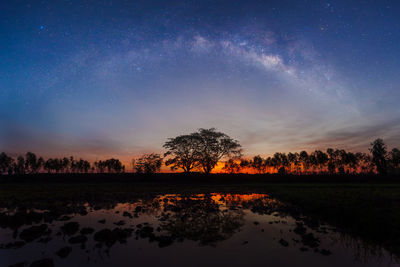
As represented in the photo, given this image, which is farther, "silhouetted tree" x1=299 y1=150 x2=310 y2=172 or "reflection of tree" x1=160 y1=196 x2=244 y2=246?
"silhouetted tree" x1=299 y1=150 x2=310 y2=172

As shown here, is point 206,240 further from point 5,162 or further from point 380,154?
point 5,162

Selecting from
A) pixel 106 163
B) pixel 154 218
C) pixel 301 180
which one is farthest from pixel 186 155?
pixel 106 163

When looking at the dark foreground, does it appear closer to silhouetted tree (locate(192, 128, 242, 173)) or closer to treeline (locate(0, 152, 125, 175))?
silhouetted tree (locate(192, 128, 242, 173))

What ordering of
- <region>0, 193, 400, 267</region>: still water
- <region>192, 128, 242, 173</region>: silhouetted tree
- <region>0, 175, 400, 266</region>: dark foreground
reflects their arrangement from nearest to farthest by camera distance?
<region>0, 193, 400, 267</region>: still water → <region>0, 175, 400, 266</region>: dark foreground → <region>192, 128, 242, 173</region>: silhouetted tree

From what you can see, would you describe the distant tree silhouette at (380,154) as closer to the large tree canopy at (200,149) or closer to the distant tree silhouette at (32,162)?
the large tree canopy at (200,149)

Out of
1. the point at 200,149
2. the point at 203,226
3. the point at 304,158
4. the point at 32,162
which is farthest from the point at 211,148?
the point at 32,162

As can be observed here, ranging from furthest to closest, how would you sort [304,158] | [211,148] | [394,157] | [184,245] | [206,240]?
[304,158] < [394,157] < [211,148] < [206,240] < [184,245]

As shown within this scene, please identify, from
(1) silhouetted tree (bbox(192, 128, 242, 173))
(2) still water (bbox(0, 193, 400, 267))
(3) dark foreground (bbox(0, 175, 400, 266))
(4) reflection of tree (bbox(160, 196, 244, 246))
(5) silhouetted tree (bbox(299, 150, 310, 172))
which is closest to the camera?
(2) still water (bbox(0, 193, 400, 267))

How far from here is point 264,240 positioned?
9.97 metres

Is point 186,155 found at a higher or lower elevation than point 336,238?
higher

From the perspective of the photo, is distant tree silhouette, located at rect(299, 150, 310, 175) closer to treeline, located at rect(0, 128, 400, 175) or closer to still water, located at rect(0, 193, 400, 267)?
treeline, located at rect(0, 128, 400, 175)

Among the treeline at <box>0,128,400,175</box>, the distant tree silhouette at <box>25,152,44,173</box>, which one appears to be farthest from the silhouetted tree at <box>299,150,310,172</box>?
the distant tree silhouette at <box>25,152,44,173</box>

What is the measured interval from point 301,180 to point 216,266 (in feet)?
256

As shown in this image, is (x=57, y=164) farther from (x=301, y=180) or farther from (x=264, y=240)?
(x=264, y=240)
